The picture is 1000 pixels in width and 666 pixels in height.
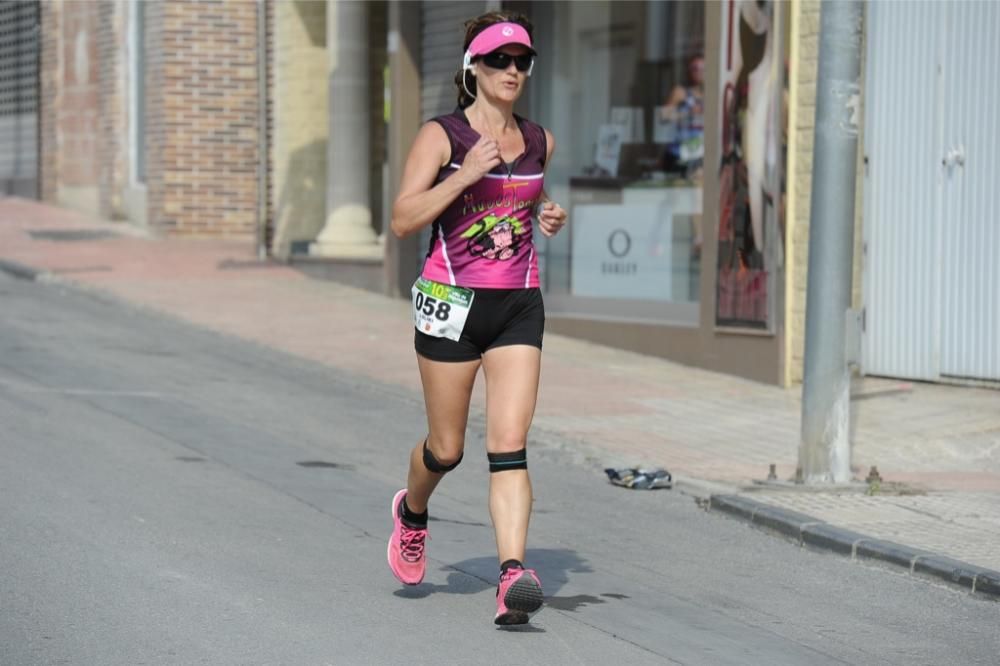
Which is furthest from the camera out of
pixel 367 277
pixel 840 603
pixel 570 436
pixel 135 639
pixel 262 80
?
pixel 262 80

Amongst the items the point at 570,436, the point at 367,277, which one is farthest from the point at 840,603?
the point at 367,277

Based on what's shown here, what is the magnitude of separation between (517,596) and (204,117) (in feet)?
66.0

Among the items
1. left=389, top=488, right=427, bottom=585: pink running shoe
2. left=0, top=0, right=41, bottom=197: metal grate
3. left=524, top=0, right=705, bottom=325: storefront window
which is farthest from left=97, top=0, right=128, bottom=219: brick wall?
left=389, top=488, right=427, bottom=585: pink running shoe

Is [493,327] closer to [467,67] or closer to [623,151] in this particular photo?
[467,67]

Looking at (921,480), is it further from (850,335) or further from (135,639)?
(135,639)

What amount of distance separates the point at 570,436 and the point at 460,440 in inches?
193

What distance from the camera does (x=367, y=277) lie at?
1975cm

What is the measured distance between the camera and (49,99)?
97.8ft

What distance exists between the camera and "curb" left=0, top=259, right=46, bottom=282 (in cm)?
1975

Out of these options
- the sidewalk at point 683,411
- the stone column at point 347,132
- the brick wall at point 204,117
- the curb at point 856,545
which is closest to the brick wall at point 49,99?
the brick wall at point 204,117

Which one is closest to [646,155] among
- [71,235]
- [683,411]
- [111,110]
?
[683,411]

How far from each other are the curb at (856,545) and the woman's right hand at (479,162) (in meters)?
2.76

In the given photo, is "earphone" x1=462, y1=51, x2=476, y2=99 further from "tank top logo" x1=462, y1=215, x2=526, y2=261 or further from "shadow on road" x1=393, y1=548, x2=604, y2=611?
"shadow on road" x1=393, y1=548, x2=604, y2=611

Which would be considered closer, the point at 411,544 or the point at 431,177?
the point at 431,177
